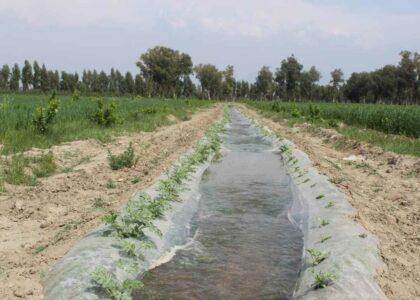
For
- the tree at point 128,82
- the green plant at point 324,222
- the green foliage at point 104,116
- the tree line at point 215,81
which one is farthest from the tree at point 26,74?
the green plant at point 324,222

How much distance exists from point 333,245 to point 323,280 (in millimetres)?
1358

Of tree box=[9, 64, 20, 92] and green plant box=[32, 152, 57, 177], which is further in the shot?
tree box=[9, 64, 20, 92]

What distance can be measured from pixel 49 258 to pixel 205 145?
35.5 ft

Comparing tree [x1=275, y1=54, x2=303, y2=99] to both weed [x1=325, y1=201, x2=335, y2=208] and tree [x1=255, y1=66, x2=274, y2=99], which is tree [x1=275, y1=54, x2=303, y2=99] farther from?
weed [x1=325, y1=201, x2=335, y2=208]

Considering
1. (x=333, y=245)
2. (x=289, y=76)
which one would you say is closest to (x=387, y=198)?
(x=333, y=245)

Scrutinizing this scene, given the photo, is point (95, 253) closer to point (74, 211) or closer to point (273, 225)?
point (74, 211)

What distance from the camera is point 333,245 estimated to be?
658cm

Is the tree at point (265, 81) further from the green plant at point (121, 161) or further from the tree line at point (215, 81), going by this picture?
the green plant at point (121, 161)

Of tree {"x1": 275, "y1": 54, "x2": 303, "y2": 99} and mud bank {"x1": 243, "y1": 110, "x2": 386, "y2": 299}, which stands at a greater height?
tree {"x1": 275, "y1": 54, "x2": 303, "y2": 99}

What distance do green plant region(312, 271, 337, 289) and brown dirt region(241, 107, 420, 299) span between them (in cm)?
60

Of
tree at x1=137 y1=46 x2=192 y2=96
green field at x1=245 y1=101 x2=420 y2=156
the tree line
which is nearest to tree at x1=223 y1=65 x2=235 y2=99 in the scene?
the tree line

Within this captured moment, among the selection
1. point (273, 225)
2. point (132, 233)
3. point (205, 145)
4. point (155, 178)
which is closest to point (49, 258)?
point (132, 233)

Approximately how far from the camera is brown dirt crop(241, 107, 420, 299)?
5.69 metres

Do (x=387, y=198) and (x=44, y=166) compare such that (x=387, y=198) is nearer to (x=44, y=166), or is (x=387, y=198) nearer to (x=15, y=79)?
(x=44, y=166)
